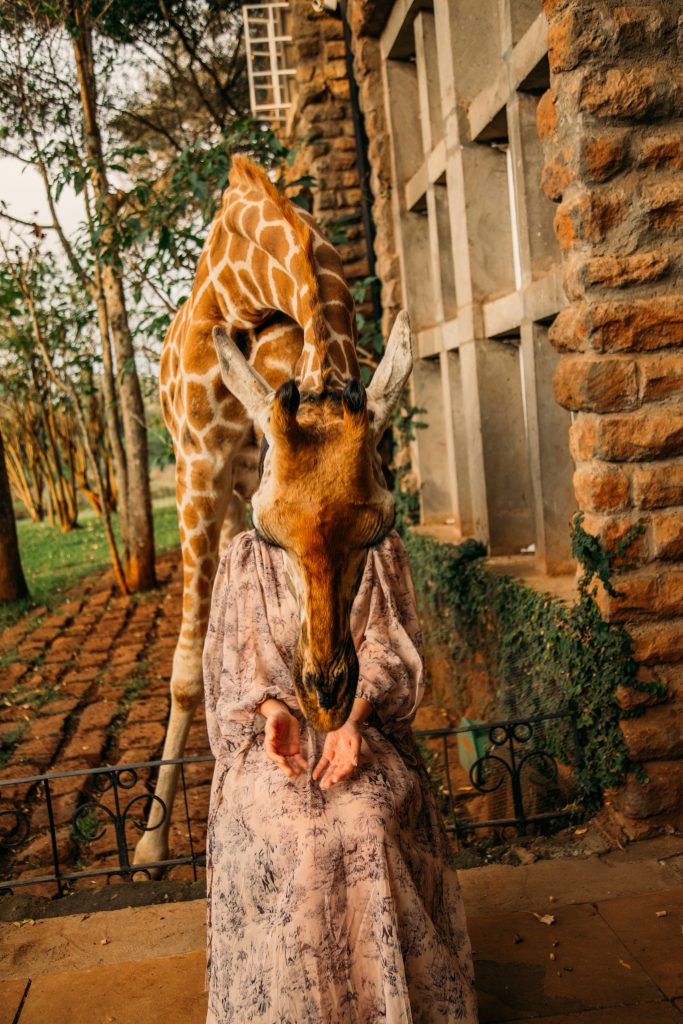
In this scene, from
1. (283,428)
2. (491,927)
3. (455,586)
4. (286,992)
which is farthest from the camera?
(455,586)

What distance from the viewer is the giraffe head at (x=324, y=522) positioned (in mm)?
1929

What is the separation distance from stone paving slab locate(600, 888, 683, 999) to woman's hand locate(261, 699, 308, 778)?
1.32 m

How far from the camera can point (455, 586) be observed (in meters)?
4.99

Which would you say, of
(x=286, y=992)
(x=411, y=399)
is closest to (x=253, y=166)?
(x=286, y=992)

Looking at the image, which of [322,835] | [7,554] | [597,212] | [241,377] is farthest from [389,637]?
[7,554]

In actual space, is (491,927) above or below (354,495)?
below

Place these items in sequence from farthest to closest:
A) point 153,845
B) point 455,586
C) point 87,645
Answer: point 87,645, point 455,586, point 153,845

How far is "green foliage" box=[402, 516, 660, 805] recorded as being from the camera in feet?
11.2

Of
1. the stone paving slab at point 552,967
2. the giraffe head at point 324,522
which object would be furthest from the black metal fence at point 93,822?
the giraffe head at point 324,522

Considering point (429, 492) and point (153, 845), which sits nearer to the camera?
point (153, 845)

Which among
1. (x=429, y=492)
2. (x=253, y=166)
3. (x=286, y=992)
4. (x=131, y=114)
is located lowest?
(x=286, y=992)

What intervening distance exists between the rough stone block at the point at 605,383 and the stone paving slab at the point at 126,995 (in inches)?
92.0

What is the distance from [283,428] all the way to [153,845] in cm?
277

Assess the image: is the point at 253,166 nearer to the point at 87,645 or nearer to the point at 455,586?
the point at 455,586
